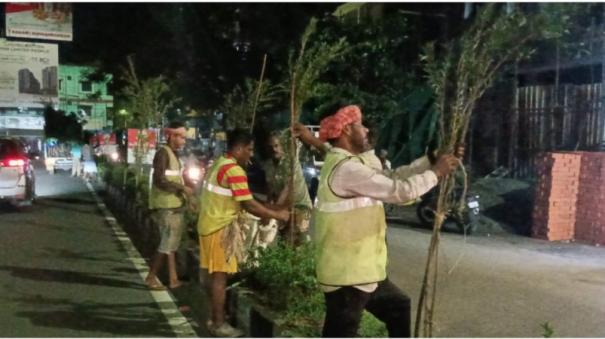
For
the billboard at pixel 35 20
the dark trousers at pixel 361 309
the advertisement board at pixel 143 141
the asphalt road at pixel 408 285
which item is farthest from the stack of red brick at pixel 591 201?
the billboard at pixel 35 20

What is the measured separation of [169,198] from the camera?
7.33 meters

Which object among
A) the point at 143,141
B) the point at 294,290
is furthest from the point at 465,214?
the point at 143,141

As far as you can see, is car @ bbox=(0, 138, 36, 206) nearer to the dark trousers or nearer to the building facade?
the dark trousers

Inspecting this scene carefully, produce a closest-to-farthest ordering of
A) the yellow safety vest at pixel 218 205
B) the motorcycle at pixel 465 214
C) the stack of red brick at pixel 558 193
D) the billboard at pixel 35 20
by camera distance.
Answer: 1. the yellow safety vest at pixel 218 205
2. the stack of red brick at pixel 558 193
3. the motorcycle at pixel 465 214
4. the billboard at pixel 35 20

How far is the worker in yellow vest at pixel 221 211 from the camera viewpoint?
17.8 feet

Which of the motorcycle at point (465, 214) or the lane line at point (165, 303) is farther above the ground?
the motorcycle at point (465, 214)

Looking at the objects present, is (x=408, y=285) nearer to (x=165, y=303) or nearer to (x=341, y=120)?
(x=165, y=303)

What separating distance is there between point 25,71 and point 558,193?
61.8ft

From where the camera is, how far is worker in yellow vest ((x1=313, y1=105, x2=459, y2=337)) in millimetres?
3672

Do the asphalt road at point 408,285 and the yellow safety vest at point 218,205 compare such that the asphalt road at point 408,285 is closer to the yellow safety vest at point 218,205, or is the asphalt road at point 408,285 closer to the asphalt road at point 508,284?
the asphalt road at point 508,284

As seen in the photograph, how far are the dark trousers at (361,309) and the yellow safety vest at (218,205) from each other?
5.76 ft

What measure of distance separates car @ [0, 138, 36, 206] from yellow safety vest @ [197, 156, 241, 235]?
398 inches

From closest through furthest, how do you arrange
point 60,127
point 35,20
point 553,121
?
1. point 553,121
2. point 35,20
3. point 60,127

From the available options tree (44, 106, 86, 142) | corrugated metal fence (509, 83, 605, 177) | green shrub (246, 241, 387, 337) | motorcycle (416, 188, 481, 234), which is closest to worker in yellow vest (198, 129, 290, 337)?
green shrub (246, 241, 387, 337)
